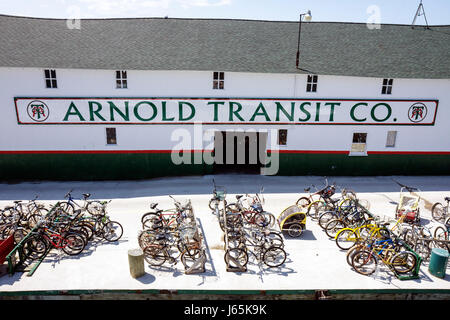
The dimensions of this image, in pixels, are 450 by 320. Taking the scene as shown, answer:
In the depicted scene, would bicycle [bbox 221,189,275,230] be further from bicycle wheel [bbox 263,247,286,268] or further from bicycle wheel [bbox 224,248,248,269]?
bicycle wheel [bbox 224,248,248,269]

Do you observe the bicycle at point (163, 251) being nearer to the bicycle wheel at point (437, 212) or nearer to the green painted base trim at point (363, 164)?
the green painted base trim at point (363, 164)

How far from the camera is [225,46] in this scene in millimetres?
21094

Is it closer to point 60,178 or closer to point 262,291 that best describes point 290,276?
point 262,291

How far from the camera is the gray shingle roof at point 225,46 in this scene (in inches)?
761

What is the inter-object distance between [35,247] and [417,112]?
20567mm

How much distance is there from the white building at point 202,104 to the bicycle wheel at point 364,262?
9.64 metres

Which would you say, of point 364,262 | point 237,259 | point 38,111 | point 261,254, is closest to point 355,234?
point 364,262

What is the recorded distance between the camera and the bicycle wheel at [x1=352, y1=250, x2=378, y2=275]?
37.7 feet

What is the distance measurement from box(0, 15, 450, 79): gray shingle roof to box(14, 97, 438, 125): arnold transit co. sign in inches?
69.7

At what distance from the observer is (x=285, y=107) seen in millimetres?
20078

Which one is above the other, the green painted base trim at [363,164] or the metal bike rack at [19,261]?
the green painted base trim at [363,164]

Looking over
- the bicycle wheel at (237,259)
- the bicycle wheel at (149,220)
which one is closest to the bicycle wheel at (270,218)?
the bicycle wheel at (237,259)

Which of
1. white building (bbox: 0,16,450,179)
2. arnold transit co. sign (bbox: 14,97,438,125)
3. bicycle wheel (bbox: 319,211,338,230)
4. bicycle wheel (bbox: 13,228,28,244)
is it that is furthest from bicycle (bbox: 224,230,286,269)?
arnold transit co. sign (bbox: 14,97,438,125)

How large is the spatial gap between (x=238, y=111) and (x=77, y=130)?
29.8 ft
